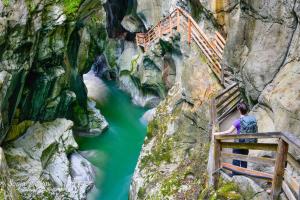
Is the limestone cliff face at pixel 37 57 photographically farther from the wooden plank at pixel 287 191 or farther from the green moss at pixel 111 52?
the green moss at pixel 111 52

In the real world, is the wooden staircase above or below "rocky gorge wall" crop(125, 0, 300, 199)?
above

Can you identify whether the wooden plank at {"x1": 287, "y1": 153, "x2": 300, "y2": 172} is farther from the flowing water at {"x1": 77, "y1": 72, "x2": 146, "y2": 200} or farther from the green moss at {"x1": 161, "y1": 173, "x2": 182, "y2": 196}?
the flowing water at {"x1": 77, "y1": 72, "x2": 146, "y2": 200}

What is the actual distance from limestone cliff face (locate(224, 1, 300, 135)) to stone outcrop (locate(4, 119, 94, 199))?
34.8 feet

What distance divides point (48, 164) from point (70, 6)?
7754 mm

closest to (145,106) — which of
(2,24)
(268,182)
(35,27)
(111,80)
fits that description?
(111,80)

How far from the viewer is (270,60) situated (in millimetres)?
9891

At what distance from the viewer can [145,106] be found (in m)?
32.3

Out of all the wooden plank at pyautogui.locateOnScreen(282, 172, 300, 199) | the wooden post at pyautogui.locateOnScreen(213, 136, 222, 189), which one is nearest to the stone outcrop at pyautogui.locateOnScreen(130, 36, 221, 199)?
the wooden post at pyautogui.locateOnScreen(213, 136, 222, 189)

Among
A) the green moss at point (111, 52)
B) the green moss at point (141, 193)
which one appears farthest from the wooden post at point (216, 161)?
the green moss at point (111, 52)

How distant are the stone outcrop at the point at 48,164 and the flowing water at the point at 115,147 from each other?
1.13 metres

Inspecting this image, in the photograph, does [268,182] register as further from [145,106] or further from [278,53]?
[145,106]

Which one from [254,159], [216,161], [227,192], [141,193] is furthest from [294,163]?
[141,193]

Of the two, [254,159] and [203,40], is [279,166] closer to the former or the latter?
[254,159]

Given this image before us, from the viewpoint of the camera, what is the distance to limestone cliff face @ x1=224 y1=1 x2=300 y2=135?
8445 millimetres
